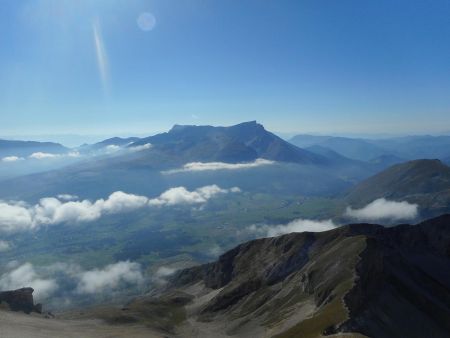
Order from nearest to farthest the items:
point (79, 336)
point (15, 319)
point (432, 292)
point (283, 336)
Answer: point (283, 336) < point (79, 336) < point (15, 319) < point (432, 292)

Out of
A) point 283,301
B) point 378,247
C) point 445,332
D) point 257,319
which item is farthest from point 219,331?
point 445,332

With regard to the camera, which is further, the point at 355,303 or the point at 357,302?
the point at 357,302

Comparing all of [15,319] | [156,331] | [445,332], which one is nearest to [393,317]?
[445,332]

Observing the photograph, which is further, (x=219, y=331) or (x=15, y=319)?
(x=219, y=331)

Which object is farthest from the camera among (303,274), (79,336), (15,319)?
(303,274)

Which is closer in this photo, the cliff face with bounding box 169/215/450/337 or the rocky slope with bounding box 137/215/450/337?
the rocky slope with bounding box 137/215/450/337

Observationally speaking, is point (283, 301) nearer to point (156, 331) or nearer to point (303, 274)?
point (303, 274)

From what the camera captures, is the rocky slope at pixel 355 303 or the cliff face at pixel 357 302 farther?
the cliff face at pixel 357 302

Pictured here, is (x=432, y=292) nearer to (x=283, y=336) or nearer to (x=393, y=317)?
(x=393, y=317)

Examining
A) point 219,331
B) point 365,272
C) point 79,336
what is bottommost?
point 219,331

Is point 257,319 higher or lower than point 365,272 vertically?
lower
